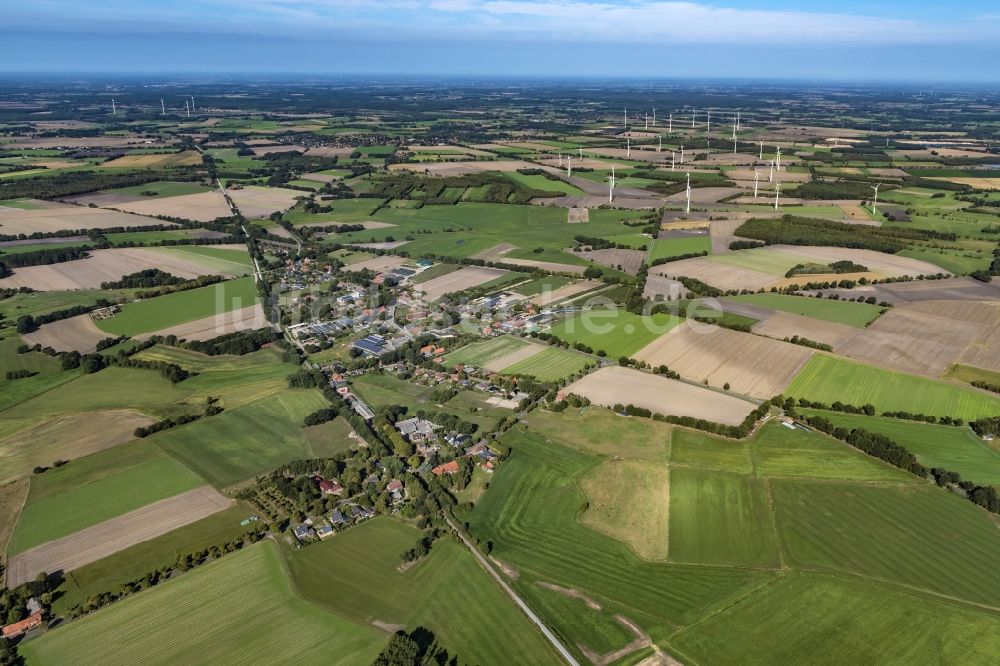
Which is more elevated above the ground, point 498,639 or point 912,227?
point 912,227

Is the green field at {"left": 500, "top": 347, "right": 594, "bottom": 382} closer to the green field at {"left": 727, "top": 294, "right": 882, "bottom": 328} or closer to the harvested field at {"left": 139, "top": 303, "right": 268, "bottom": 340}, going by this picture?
the green field at {"left": 727, "top": 294, "right": 882, "bottom": 328}

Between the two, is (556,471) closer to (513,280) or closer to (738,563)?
(738,563)

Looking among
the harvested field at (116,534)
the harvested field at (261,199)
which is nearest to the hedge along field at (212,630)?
the harvested field at (116,534)

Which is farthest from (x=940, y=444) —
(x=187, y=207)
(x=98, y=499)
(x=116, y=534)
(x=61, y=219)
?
(x=61, y=219)

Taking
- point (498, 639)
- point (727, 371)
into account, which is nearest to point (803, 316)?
point (727, 371)

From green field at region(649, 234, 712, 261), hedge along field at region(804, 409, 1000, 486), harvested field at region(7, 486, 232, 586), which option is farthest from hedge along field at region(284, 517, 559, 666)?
green field at region(649, 234, 712, 261)
